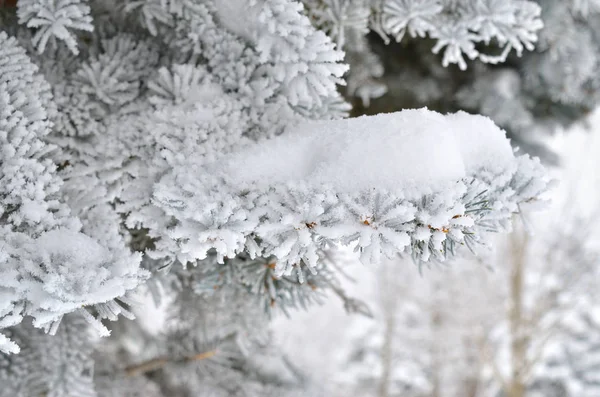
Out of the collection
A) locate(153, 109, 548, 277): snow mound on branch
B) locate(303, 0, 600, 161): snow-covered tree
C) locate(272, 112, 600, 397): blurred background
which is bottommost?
locate(153, 109, 548, 277): snow mound on branch

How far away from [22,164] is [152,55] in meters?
0.29

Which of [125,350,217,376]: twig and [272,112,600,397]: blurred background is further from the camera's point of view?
[272,112,600,397]: blurred background

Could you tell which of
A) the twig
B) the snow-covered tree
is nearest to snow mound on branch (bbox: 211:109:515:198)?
the snow-covered tree

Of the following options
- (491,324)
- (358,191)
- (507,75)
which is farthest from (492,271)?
(491,324)

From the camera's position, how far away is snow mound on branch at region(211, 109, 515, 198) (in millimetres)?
535

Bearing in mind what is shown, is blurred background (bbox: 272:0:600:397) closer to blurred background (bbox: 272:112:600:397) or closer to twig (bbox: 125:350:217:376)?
blurred background (bbox: 272:112:600:397)

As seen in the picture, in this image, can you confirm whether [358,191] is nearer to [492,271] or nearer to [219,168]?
[219,168]

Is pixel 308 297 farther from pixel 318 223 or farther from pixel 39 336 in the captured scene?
pixel 39 336

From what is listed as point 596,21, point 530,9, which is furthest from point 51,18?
point 596,21

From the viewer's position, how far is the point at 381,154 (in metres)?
0.55

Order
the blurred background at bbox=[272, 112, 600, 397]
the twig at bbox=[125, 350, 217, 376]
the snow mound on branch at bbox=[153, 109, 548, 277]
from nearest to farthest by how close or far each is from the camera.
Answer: the snow mound on branch at bbox=[153, 109, 548, 277] < the twig at bbox=[125, 350, 217, 376] < the blurred background at bbox=[272, 112, 600, 397]

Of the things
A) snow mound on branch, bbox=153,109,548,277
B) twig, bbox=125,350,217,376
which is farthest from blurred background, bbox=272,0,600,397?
twig, bbox=125,350,217,376

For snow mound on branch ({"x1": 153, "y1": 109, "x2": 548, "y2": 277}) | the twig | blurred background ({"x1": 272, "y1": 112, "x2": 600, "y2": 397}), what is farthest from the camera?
blurred background ({"x1": 272, "y1": 112, "x2": 600, "y2": 397})

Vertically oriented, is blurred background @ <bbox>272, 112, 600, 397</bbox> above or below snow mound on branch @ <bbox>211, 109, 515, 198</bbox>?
above
